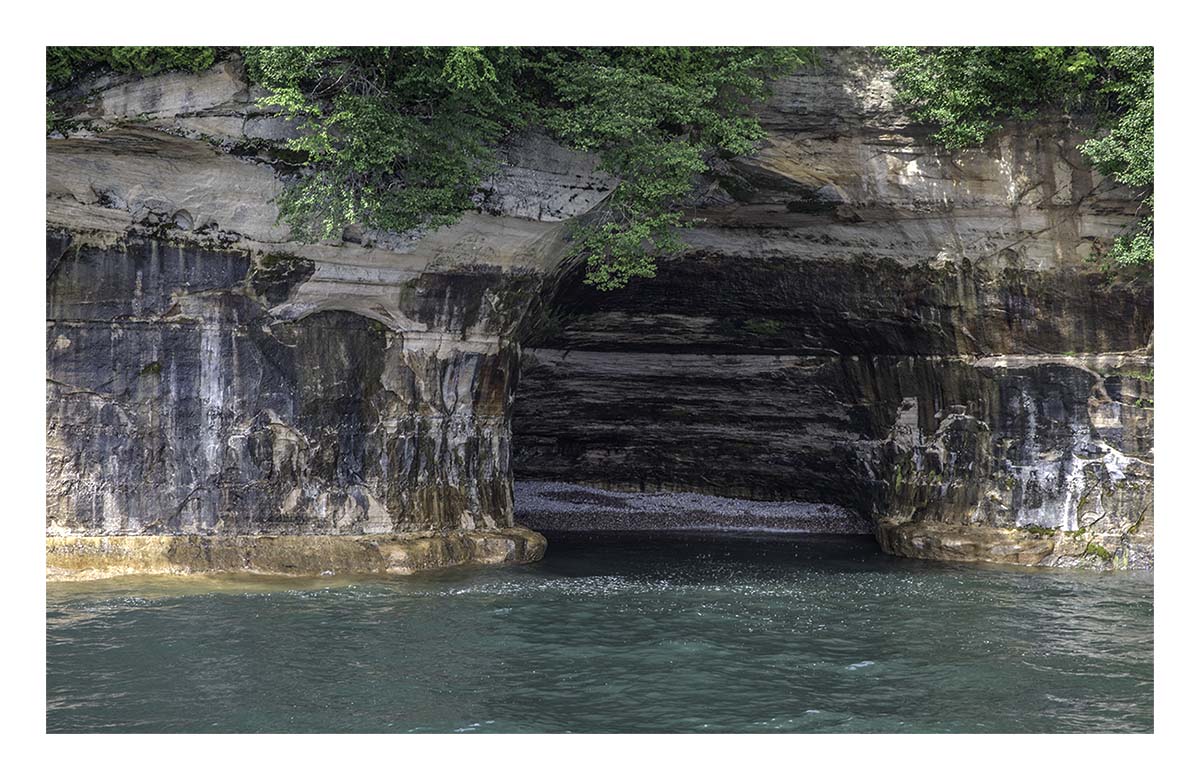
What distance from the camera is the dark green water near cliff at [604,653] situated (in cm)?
1230

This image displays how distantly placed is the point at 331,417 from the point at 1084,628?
12.3 metres

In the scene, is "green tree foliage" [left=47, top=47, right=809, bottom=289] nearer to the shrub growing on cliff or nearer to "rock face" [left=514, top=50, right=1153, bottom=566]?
the shrub growing on cliff

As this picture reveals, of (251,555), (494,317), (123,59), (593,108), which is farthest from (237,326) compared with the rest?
(593,108)

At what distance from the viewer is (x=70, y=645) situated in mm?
14508

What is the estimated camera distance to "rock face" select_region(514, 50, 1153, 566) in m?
21.5

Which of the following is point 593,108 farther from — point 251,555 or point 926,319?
point 251,555

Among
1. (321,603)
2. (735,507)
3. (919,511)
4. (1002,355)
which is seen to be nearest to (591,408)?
(735,507)

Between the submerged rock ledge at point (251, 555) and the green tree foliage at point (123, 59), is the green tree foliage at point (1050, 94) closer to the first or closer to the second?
the green tree foliage at point (123, 59)

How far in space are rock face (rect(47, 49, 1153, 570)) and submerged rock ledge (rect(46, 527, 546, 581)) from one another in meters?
0.22

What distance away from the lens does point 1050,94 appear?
20719 millimetres

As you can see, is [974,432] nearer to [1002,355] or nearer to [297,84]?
[1002,355]

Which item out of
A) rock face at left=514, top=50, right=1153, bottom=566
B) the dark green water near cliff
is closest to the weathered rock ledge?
rock face at left=514, top=50, right=1153, bottom=566

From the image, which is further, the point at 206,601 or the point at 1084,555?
the point at 1084,555

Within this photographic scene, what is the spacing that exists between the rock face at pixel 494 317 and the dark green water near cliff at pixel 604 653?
197 centimetres
